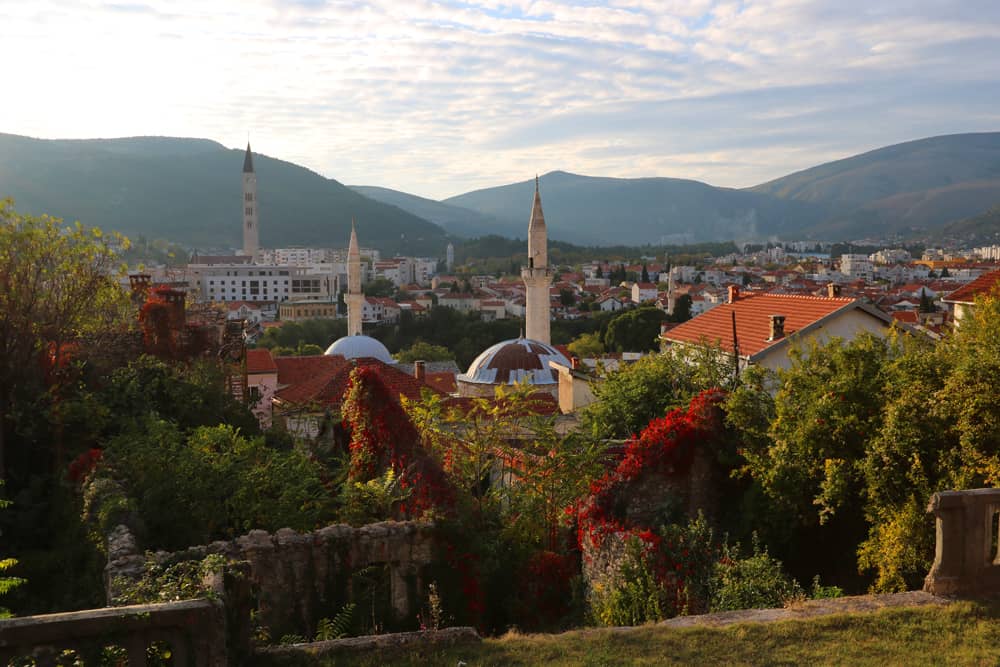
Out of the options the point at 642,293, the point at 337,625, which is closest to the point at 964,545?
the point at 337,625

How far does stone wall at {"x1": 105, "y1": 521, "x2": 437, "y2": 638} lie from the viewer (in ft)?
24.8

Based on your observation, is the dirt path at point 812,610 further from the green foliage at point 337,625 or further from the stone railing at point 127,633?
the stone railing at point 127,633

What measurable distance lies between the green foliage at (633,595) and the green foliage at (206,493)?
354 centimetres

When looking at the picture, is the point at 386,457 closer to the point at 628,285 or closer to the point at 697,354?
the point at 697,354

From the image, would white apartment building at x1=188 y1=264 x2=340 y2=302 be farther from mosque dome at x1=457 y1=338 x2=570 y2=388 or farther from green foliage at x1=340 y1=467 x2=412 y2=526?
green foliage at x1=340 y1=467 x2=412 y2=526

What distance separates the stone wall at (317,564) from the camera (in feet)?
24.8

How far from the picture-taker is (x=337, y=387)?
2331 centimetres

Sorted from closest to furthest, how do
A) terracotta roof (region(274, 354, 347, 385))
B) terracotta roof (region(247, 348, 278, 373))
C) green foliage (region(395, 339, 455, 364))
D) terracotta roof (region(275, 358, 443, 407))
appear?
terracotta roof (region(275, 358, 443, 407))
terracotta roof (region(247, 348, 278, 373))
terracotta roof (region(274, 354, 347, 385))
green foliage (region(395, 339, 455, 364))

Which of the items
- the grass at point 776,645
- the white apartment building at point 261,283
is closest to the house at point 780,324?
the grass at point 776,645

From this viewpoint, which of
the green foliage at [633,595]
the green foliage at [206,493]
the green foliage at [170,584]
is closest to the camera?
the green foliage at [170,584]

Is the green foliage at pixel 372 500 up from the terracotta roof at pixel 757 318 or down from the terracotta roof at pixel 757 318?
down

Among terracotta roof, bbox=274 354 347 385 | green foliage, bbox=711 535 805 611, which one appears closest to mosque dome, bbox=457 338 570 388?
terracotta roof, bbox=274 354 347 385

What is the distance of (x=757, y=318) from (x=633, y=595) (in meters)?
15.3

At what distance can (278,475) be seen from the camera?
977cm
